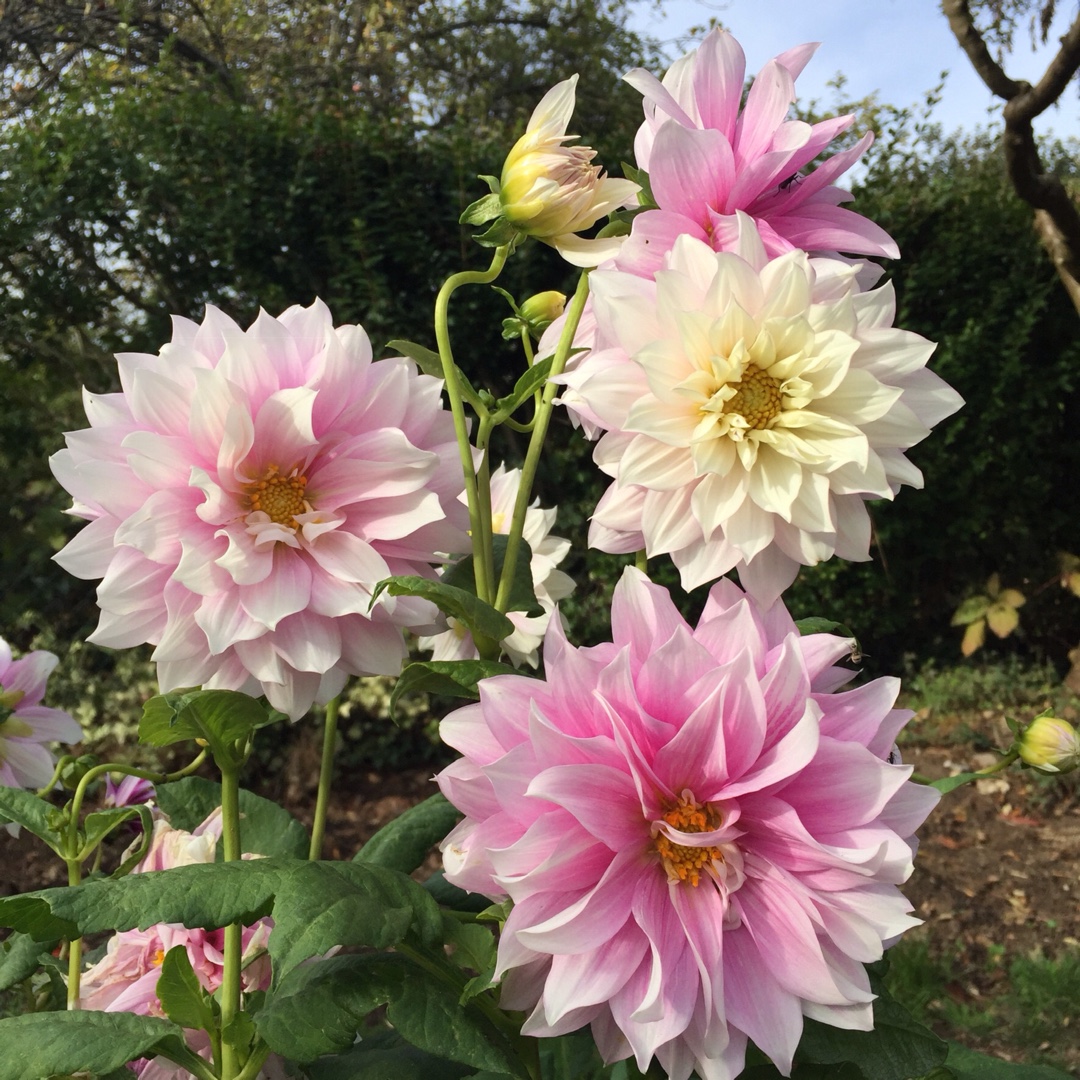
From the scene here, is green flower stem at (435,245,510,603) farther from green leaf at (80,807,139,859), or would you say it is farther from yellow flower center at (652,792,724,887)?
green leaf at (80,807,139,859)

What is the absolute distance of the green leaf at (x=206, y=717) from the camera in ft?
2.41

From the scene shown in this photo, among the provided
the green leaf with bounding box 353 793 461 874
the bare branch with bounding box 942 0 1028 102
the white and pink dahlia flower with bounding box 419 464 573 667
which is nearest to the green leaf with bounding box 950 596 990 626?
the bare branch with bounding box 942 0 1028 102

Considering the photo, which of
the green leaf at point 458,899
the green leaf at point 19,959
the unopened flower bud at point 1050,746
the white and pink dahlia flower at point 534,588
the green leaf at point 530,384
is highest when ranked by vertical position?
the green leaf at point 530,384

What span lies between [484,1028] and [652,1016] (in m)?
0.18

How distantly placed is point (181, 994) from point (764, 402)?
0.62 meters

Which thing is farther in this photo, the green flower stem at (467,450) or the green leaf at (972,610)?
the green leaf at (972,610)

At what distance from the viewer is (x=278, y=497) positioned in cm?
80

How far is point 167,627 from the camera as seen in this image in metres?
0.74

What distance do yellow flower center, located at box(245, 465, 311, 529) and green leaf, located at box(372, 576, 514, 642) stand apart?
131 mm

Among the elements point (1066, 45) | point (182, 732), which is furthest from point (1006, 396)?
point (182, 732)

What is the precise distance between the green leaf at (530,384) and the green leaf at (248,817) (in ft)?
1.58

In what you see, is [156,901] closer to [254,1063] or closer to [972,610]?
[254,1063]

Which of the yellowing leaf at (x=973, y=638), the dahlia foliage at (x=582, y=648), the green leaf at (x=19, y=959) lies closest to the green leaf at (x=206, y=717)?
the dahlia foliage at (x=582, y=648)

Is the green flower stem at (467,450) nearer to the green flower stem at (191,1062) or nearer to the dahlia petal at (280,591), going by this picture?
the dahlia petal at (280,591)
